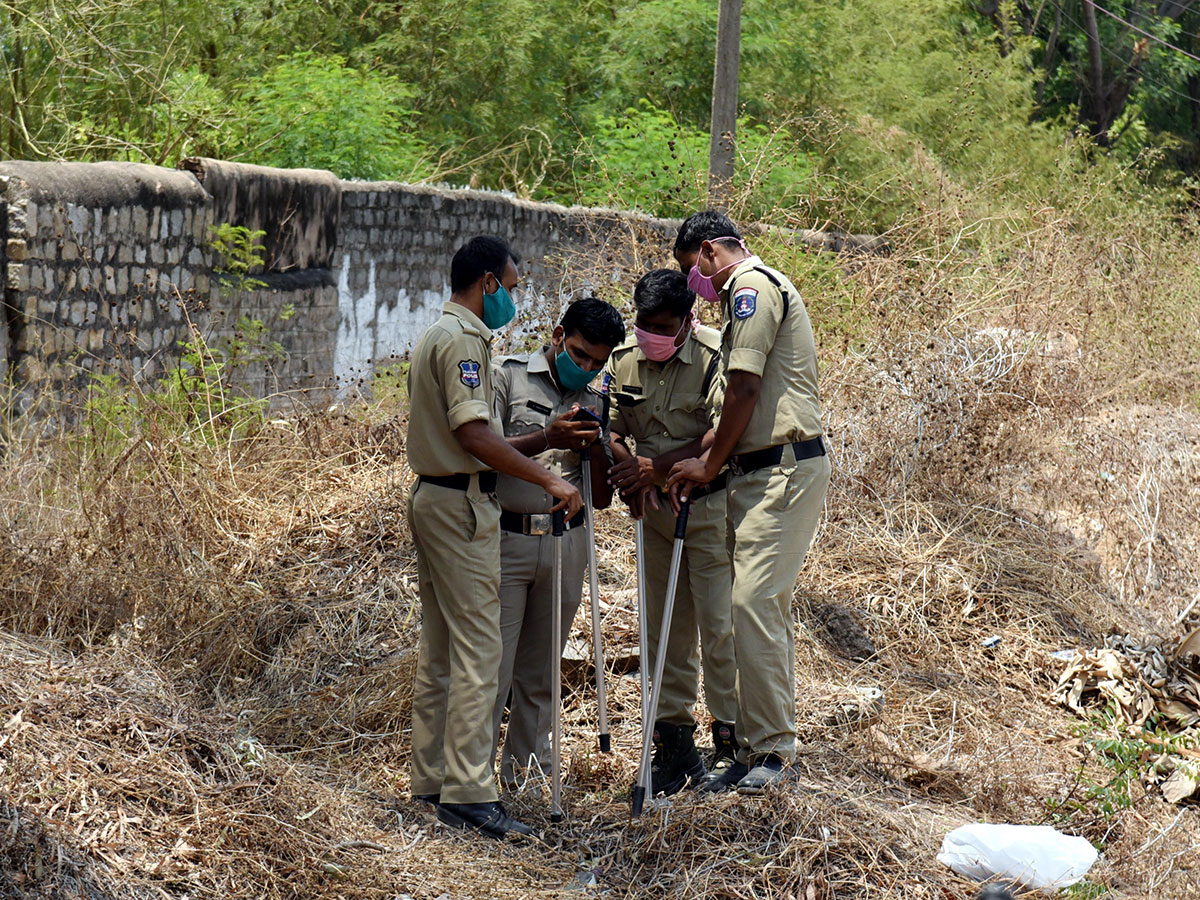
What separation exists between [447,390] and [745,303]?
3.64 feet

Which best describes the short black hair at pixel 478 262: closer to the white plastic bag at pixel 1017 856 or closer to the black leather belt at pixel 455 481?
the black leather belt at pixel 455 481

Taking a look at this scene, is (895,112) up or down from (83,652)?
up

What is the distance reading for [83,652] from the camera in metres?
4.87

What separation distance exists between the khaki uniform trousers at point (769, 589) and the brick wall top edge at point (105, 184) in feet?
13.2

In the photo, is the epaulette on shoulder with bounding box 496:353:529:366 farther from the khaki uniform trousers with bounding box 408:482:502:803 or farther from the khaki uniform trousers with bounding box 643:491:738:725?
the khaki uniform trousers with bounding box 643:491:738:725

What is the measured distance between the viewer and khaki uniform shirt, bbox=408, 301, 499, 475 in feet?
13.3

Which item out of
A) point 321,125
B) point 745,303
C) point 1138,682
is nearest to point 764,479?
point 745,303

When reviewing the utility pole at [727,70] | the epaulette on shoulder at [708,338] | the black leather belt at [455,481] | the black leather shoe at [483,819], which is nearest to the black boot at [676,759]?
the black leather shoe at [483,819]

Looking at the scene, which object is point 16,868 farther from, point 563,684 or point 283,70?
point 283,70

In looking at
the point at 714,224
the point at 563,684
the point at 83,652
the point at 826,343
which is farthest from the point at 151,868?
the point at 826,343

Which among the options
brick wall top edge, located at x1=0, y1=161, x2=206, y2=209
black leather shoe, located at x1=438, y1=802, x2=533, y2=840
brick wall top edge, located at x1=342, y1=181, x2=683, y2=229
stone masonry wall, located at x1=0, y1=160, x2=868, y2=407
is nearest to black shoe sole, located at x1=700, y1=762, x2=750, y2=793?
black leather shoe, located at x1=438, y1=802, x2=533, y2=840

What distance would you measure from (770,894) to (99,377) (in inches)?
171

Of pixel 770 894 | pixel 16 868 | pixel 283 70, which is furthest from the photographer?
pixel 283 70

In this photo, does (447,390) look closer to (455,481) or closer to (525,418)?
(455,481)
